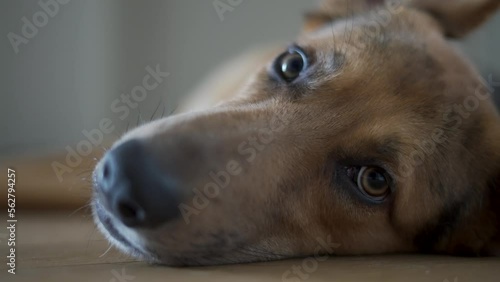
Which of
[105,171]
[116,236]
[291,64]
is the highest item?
[291,64]

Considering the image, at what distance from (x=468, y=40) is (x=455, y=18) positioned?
152 millimetres

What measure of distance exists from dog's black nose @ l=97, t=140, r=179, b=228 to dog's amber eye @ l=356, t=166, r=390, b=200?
65 centimetres

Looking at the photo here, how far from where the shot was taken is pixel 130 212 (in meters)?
1.35

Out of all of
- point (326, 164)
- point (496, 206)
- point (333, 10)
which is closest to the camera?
point (326, 164)

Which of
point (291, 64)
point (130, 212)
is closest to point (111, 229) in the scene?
point (130, 212)

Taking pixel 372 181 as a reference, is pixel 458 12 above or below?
above

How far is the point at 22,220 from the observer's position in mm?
1893

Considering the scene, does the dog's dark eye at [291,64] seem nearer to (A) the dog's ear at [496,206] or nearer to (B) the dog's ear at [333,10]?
(B) the dog's ear at [333,10]

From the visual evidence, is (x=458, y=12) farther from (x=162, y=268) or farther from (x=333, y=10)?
(x=162, y=268)

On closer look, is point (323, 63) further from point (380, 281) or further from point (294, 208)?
point (380, 281)

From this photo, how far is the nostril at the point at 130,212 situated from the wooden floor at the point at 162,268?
4.8 inches

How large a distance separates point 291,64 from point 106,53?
3.68m

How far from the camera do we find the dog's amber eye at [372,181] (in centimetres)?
178

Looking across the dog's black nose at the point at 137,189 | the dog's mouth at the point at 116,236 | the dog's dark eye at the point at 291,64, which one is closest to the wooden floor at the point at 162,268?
the dog's mouth at the point at 116,236
